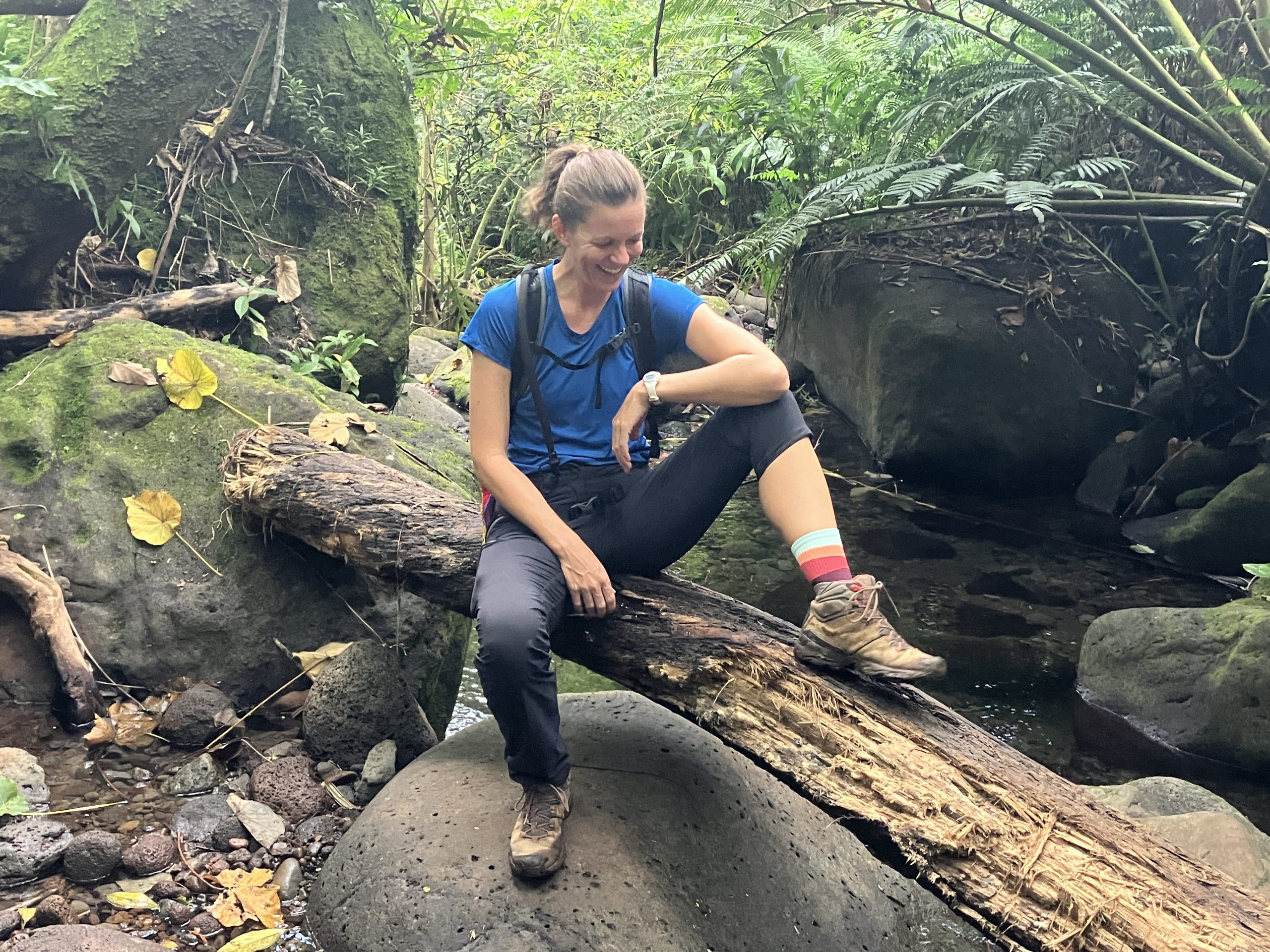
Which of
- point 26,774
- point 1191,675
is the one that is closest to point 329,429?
point 26,774

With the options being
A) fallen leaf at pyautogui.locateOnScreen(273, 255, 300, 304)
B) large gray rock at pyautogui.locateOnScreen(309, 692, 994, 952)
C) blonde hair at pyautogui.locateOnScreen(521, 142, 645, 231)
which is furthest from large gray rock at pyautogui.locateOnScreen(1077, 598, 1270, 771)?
fallen leaf at pyautogui.locateOnScreen(273, 255, 300, 304)

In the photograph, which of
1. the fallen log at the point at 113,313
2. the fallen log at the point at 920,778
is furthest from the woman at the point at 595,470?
the fallen log at the point at 113,313

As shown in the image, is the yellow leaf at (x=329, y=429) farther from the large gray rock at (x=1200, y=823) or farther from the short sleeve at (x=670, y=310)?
the large gray rock at (x=1200, y=823)

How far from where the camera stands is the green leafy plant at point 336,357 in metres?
5.41

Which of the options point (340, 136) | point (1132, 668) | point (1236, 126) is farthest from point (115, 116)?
point (1236, 126)

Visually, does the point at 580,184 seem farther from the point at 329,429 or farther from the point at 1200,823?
the point at 1200,823

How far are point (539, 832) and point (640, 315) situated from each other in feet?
4.72

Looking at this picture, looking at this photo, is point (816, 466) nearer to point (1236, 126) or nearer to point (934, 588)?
point (934, 588)

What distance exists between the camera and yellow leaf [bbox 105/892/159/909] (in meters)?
2.69

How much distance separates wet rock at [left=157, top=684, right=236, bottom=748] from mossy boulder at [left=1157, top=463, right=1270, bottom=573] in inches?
206

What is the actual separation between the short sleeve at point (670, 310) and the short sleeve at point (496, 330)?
0.41 meters

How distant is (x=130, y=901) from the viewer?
2705 mm

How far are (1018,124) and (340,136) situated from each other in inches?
156

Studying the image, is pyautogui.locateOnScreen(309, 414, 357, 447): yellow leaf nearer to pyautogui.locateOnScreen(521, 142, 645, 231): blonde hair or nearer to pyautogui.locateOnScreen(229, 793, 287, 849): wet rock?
pyautogui.locateOnScreen(229, 793, 287, 849): wet rock
